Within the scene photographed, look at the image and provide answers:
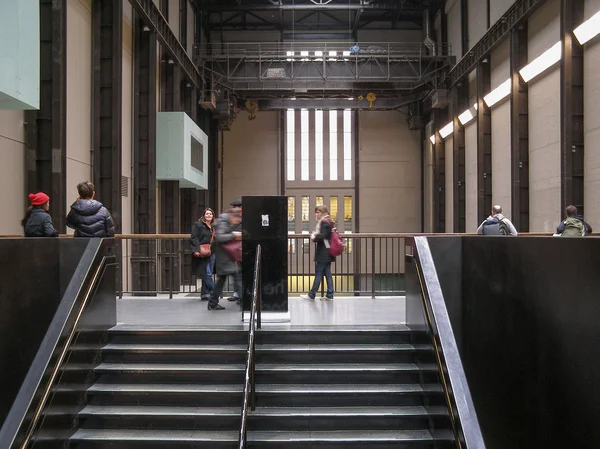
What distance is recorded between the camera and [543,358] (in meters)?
4.95

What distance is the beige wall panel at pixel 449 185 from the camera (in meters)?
21.8

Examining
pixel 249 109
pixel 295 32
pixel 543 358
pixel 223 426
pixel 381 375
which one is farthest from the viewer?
pixel 295 32

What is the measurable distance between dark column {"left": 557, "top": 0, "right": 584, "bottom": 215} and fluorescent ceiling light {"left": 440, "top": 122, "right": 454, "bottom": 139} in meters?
9.22

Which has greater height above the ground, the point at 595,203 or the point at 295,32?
the point at 295,32

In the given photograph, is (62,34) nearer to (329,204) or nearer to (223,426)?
(223,426)

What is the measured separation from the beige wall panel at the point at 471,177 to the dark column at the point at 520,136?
332 cm

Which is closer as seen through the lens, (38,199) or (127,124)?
(38,199)

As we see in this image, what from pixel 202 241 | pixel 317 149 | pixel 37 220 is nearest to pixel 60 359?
pixel 37 220

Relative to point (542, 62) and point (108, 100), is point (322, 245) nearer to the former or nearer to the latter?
point (108, 100)

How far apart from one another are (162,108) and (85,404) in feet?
44.0

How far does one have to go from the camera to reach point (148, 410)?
5492mm

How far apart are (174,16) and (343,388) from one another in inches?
651

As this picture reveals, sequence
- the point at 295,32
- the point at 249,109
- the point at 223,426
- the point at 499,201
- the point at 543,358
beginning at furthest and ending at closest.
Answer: the point at 295,32 < the point at 249,109 < the point at 499,201 < the point at 223,426 < the point at 543,358

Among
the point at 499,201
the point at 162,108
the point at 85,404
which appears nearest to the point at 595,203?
the point at 499,201
